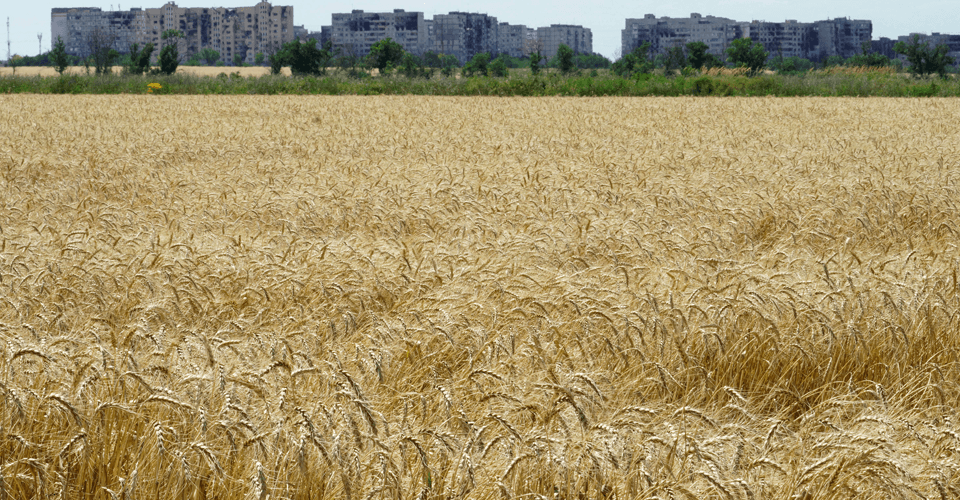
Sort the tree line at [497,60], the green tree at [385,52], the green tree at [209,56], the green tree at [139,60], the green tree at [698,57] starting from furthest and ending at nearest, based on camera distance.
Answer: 1. the green tree at [209,56]
2. the green tree at [385,52]
3. the green tree at [139,60]
4. the green tree at [698,57]
5. the tree line at [497,60]

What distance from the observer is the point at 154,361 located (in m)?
2.95

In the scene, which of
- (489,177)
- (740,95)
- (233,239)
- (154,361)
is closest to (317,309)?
(154,361)

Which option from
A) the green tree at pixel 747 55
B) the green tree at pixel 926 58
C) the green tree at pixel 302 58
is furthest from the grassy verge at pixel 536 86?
the green tree at pixel 302 58

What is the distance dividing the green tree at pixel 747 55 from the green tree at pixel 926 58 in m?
7.97

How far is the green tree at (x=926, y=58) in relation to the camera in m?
46.8

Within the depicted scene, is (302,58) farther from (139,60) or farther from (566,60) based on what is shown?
(566,60)

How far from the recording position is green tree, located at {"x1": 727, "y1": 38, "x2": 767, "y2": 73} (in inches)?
2039

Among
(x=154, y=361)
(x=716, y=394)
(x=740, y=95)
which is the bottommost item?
(x=716, y=394)

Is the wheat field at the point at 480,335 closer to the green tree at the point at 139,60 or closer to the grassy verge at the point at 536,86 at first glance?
the grassy verge at the point at 536,86

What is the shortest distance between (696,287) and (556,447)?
2.15 meters

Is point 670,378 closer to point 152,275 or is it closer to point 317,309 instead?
point 317,309

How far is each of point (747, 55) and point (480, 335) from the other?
177 feet

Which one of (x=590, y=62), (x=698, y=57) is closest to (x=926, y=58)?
(x=698, y=57)

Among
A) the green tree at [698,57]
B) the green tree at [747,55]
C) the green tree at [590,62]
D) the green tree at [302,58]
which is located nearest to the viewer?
the green tree at [747,55]
